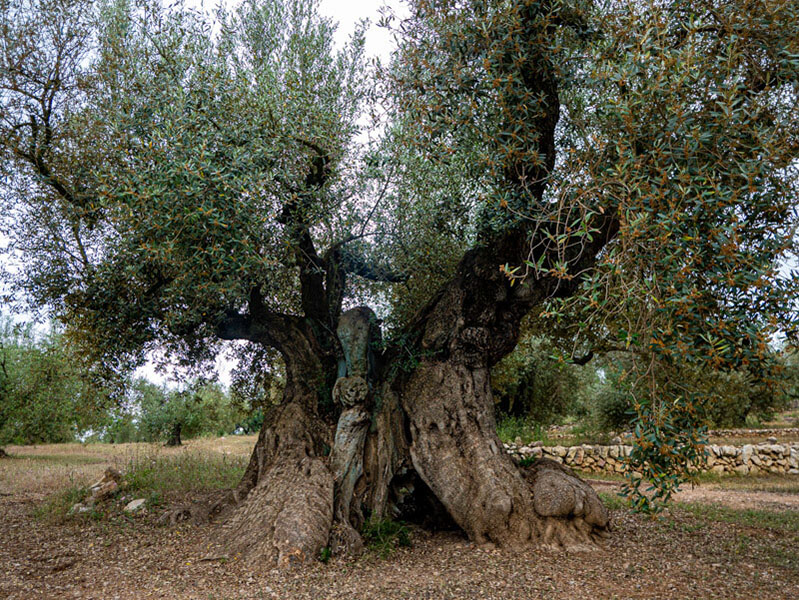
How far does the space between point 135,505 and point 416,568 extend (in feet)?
18.3

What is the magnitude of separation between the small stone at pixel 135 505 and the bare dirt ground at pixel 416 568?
1.98ft

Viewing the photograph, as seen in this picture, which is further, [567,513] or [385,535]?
[385,535]

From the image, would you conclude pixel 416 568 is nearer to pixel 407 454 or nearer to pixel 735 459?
pixel 407 454

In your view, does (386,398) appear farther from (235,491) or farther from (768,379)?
(768,379)

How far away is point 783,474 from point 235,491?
50.7 feet

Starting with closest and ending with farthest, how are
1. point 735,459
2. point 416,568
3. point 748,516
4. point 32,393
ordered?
point 416,568
point 748,516
point 735,459
point 32,393

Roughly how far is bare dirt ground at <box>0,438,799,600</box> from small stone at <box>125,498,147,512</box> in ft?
1.98

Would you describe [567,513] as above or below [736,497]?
above

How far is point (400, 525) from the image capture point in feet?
25.3

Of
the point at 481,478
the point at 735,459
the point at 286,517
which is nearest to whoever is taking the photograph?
the point at 286,517

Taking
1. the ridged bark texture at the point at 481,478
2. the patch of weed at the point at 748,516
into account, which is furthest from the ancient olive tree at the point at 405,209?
the patch of weed at the point at 748,516

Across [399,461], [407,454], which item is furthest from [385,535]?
[407,454]

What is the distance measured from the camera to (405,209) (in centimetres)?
896

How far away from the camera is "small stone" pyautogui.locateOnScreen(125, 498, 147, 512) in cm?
928
